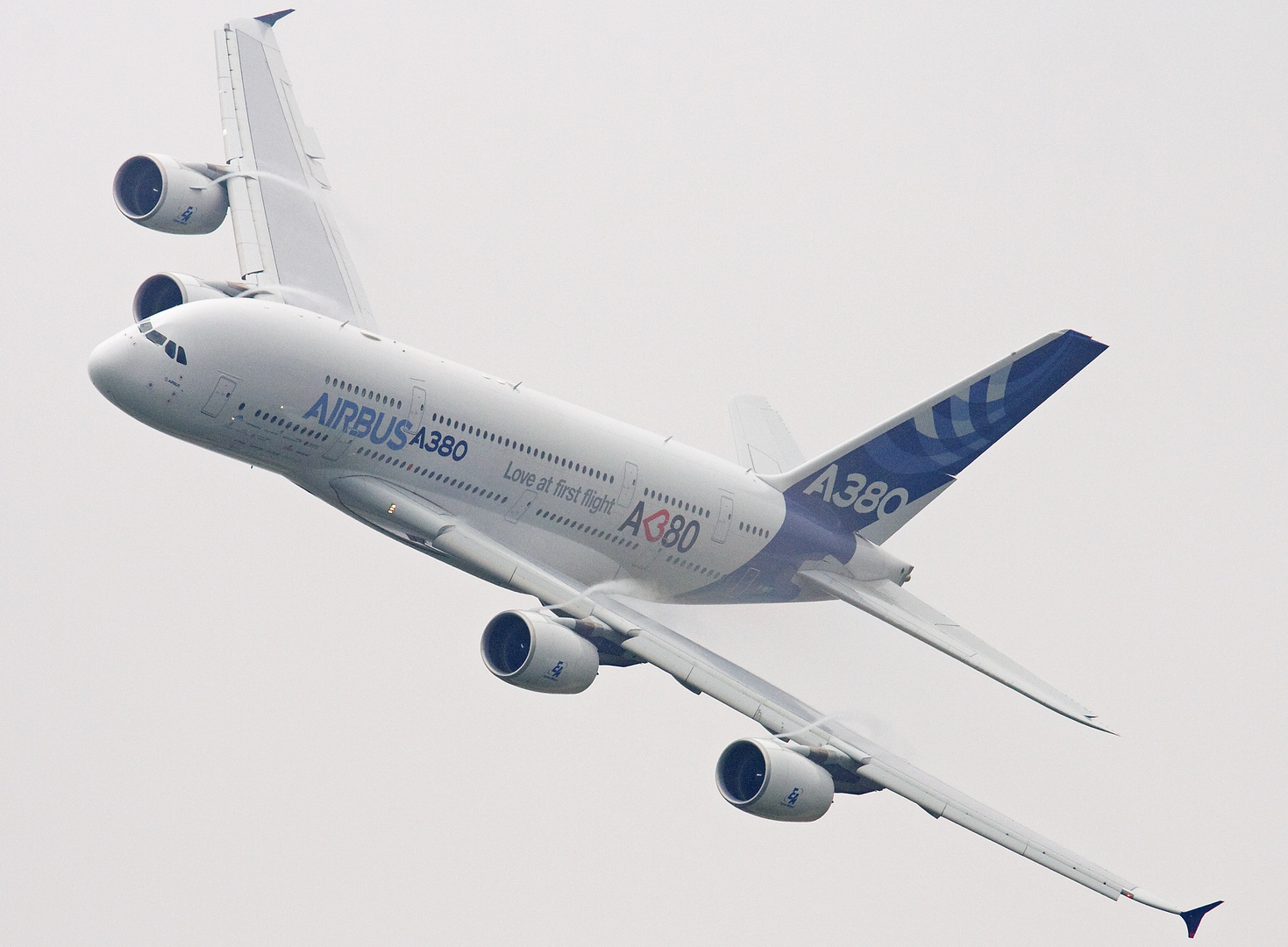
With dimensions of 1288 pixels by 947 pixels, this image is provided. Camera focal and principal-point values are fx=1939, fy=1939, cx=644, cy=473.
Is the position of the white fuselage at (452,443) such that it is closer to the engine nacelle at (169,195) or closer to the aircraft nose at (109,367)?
the aircraft nose at (109,367)

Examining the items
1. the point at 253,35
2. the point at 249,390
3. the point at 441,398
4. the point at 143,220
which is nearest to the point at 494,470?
the point at 441,398

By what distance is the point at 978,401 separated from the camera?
184 feet

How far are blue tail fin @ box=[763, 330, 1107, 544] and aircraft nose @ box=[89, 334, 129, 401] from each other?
19.1 m

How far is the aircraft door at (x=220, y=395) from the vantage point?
1825 inches

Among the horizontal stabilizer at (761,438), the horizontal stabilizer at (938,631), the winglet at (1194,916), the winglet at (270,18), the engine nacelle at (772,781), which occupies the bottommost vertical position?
the winglet at (1194,916)

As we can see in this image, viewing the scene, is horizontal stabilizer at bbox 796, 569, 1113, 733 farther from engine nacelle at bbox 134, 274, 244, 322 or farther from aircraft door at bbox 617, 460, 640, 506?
engine nacelle at bbox 134, 274, 244, 322

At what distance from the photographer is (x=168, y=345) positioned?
46.2 meters

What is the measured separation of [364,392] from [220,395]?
11.8 ft

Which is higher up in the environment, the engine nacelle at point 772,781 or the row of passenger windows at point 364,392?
the row of passenger windows at point 364,392

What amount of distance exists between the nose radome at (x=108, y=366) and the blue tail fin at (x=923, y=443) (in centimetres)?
1916

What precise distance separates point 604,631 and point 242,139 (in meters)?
20.5

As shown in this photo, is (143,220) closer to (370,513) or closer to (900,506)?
(370,513)

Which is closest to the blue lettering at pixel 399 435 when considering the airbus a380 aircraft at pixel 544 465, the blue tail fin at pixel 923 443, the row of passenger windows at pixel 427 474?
the airbus a380 aircraft at pixel 544 465

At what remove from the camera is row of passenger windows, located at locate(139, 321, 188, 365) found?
46.1 metres
